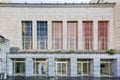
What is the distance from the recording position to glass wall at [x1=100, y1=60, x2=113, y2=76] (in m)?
A: 38.2

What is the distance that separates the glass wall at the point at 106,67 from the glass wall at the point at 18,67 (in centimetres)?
1186

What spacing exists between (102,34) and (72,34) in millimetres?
5115

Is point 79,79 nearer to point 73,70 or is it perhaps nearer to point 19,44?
point 73,70

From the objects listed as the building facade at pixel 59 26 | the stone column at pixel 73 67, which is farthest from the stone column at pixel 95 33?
the stone column at pixel 73 67

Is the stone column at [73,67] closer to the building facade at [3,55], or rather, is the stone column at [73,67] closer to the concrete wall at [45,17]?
the concrete wall at [45,17]

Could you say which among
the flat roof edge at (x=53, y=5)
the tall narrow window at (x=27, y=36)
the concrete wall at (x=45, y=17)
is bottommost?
the tall narrow window at (x=27, y=36)

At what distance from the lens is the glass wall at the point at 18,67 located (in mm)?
38397

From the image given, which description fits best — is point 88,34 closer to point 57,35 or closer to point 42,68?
point 57,35

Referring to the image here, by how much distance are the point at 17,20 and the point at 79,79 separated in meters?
16.4

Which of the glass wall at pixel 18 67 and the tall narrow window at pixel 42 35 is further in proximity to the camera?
the tall narrow window at pixel 42 35

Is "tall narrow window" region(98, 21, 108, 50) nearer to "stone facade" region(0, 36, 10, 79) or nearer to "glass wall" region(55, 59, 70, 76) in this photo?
"glass wall" region(55, 59, 70, 76)

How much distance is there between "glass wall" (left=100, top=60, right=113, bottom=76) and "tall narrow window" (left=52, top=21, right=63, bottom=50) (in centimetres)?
869

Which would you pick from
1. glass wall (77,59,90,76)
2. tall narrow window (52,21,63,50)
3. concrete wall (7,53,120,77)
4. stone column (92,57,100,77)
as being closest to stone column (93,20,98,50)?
tall narrow window (52,21,63,50)

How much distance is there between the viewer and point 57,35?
43.7 metres
